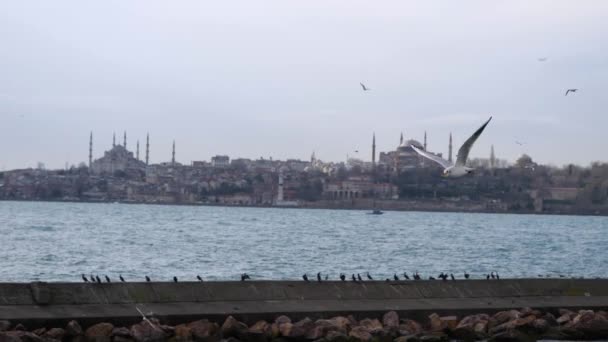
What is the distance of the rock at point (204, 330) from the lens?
513 inches

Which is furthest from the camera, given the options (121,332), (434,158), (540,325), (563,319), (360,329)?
(434,158)

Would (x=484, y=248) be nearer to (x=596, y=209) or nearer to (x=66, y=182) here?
(x=596, y=209)

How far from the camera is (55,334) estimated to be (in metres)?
12.4

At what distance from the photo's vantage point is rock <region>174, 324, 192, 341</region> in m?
12.9

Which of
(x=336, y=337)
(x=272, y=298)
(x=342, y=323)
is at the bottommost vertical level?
(x=336, y=337)

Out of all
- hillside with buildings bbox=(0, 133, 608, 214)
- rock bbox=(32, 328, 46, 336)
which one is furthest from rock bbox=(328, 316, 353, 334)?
hillside with buildings bbox=(0, 133, 608, 214)

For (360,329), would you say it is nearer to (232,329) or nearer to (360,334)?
(360,334)

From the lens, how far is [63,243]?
128 ft

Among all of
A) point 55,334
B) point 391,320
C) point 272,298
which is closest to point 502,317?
point 391,320

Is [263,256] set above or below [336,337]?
above

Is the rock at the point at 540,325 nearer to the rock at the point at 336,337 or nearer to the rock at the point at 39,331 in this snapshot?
the rock at the point at 336,337

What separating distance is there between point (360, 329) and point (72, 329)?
299cm

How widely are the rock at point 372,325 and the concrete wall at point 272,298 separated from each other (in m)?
0.41

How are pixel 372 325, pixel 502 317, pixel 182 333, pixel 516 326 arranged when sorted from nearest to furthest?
pixel 182 333
pixel 372 325
pixel 516 326
pixel 502 317
